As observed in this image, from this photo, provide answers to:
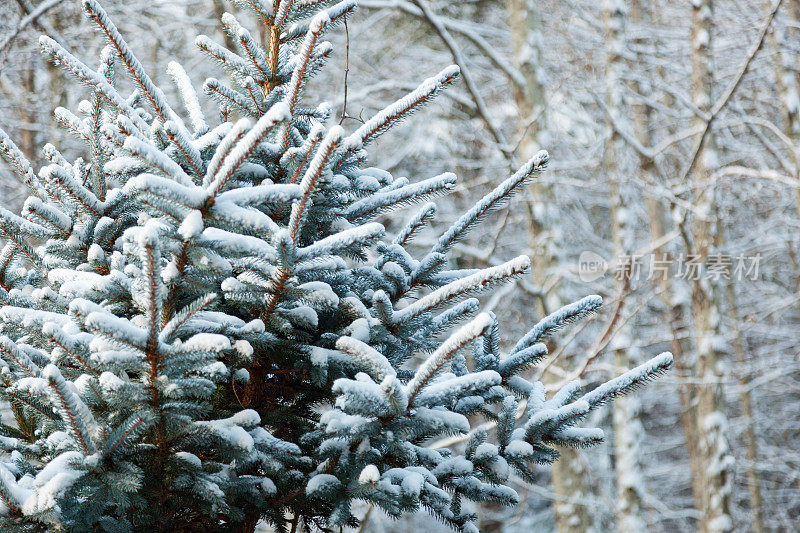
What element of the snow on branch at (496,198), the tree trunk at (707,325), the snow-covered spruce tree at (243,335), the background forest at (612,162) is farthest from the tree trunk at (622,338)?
the snow-covered spruce tree at (243,335)

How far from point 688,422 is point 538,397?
32.0 ft

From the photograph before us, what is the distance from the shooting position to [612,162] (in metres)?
6.50

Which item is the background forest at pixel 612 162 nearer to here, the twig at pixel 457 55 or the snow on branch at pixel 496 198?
the twig at pixel 457 55

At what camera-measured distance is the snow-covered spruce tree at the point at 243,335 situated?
136 cm

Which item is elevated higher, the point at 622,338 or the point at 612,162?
the point at 612,162

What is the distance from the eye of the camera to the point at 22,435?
5.99ft

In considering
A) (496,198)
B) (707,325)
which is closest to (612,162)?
(707,325)

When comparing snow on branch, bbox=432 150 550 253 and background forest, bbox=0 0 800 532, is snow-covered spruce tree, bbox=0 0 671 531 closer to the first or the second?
snow on branch, bbox=432 150 550 253

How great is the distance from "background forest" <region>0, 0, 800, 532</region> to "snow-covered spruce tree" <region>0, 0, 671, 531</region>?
1128mm

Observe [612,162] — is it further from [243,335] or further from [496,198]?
[243,335]

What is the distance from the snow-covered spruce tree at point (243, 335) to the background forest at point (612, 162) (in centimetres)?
113

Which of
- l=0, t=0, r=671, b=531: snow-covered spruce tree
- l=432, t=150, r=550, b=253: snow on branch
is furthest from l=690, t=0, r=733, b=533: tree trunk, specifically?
l=0, t=0, r=671, b=531: snow-covered spruce tree

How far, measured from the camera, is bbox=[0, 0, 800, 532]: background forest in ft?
19.9

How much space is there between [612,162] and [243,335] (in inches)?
223
